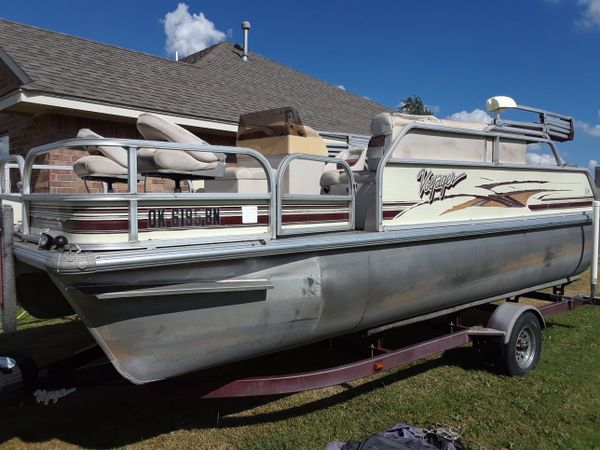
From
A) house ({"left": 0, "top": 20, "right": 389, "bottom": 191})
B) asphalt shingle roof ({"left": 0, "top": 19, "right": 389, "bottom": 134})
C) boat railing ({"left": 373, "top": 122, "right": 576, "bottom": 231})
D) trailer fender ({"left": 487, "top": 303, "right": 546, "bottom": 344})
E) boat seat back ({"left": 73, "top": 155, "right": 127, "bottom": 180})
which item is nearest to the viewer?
boat seat back ({"left": 73, "top": 155, "right": 127, "bottom": 180})

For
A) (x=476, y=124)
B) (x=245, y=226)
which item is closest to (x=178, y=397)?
(x=245, y=226)

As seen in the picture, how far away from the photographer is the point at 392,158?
13.0ft

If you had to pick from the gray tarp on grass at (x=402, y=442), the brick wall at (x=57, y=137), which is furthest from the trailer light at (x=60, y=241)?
the brick wall at (x=57, y=137)

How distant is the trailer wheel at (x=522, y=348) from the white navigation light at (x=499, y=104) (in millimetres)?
2027

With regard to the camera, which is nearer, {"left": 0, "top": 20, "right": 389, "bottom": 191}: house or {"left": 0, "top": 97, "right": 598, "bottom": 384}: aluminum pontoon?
{"left": 0, "top": 97, "right": 598, "bottom": 384}: aluminum pontoon

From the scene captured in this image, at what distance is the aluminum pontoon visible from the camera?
2.79 meters

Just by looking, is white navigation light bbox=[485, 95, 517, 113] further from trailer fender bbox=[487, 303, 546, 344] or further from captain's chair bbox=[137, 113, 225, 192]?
captain's chair bbox=[137, 113, 225, 192]

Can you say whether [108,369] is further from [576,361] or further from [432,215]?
[576,361]

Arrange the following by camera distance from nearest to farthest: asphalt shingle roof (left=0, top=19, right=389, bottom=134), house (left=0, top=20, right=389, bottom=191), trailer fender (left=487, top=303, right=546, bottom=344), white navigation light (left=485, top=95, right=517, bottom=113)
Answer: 1. trailer fender (left=487, top=303, right=546, bottom=344)
2. white navigation light (left=485, top=95, right=517, bottom=113)
3. house (left=0, top=20, right=389, bottom=191)
4. asphalt shingle roof (left=0, top=19, right=389, bottom=134)

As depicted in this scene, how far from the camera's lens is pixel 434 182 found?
4.29 m

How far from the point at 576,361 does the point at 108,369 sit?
4.41m

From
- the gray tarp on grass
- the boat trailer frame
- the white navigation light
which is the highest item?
the white navigation light

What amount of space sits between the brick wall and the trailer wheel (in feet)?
15.9

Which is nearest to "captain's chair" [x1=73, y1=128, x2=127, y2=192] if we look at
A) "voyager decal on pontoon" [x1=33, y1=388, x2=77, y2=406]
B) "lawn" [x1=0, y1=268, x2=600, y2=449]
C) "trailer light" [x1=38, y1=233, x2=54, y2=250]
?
"trailer light" [x1=38, y1=233, x2=54, y2=250]
